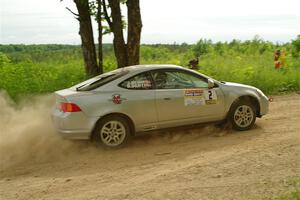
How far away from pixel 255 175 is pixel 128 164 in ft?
7.13

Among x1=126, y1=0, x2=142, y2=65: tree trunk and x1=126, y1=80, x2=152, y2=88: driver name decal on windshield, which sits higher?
x1=126, y1=0, x2=142, y2=65: tree trunk

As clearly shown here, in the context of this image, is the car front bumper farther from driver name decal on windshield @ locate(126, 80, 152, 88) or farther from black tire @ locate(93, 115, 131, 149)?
driver name decal on windshield @ locate(126, 80, 152, 88)

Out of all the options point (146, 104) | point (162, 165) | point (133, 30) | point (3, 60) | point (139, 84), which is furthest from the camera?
point (3, 60)

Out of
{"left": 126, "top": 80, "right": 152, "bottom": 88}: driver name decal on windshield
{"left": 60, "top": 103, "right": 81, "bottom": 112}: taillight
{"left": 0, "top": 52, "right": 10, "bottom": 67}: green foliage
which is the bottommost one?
{"left": 60, "top": 103, "right": 81, "bottom": 112}: taillight

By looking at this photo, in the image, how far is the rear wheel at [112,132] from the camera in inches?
309

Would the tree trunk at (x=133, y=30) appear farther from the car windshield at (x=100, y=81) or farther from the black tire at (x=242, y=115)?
the black tire at (x=242, y=115)

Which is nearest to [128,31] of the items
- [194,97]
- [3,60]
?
[194,97]

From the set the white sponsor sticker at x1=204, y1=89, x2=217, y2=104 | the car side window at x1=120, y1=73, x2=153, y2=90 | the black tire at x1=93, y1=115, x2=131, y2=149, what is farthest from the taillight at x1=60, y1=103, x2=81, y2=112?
the white sponsor sticker at x1=204, y1=89, x2=217, y2=104

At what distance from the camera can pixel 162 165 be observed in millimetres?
6965

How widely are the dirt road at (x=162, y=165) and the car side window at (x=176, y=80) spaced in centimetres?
105

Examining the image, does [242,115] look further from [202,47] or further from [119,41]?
[202,47]

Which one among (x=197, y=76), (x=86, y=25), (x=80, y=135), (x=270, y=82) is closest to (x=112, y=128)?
(x=80, y=135)

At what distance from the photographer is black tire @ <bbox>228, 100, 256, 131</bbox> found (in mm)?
8836

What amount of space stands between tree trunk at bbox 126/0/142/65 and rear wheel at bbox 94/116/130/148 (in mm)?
4433
